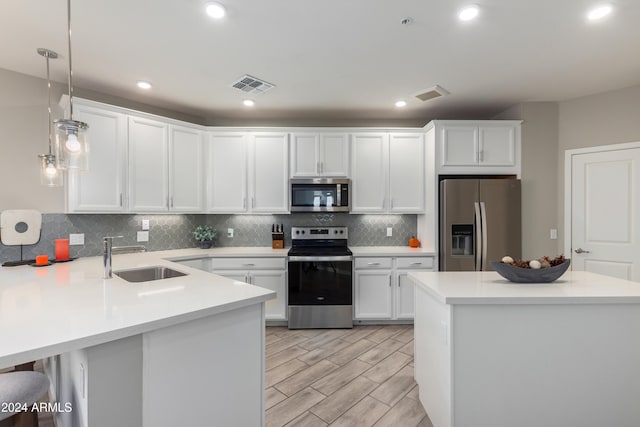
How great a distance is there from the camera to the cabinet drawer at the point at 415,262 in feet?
11.4

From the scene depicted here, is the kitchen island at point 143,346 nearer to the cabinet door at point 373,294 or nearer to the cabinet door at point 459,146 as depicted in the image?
the cabinet door at point 373,294

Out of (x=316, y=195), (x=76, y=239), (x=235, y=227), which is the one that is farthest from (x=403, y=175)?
(x=76, y=239)

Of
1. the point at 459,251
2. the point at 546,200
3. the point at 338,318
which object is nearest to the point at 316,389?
the point at 338,318

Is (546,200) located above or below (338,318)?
above

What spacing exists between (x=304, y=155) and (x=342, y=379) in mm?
2569

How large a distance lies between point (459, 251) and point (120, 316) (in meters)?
3.26

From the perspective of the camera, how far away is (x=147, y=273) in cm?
228

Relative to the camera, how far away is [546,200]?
3.46 m

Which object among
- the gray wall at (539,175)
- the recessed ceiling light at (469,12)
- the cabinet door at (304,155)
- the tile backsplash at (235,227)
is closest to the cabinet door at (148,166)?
the tile backsplash at (235,227)

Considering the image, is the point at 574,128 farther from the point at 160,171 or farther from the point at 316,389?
the point at 160,171

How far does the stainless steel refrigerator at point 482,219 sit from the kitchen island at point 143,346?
102 inches

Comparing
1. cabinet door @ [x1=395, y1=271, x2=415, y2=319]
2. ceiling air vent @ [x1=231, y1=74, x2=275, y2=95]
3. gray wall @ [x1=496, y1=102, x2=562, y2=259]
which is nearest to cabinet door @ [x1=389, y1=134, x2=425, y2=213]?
cabinet door @ [x1=395, y1=271, x2=415, y2=319]

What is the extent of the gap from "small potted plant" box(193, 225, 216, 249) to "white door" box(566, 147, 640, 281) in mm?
4467

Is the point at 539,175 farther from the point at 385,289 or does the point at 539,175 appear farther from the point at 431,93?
the point at 385,289
